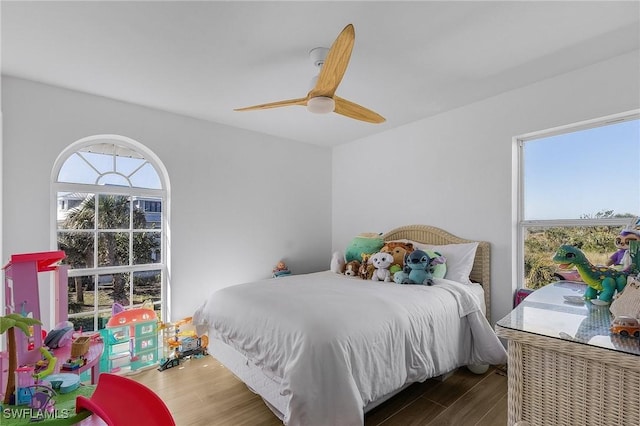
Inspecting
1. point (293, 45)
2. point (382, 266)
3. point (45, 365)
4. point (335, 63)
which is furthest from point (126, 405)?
point (382, 266)

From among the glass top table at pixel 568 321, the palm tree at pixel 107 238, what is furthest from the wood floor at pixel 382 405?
the palm tree at pixel 107 238

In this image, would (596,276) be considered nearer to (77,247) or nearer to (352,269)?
(352,269)

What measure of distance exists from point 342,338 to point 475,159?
2260 mm

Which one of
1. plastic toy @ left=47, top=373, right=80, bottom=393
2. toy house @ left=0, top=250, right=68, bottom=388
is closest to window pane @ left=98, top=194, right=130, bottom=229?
toy house @ left=0, top=250, right=68, bottom=388

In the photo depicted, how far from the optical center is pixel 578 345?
3.09ft

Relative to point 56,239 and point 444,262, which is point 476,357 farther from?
point 56,239

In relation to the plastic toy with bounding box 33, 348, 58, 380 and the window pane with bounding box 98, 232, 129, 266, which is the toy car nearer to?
the plastic toy with bounding box 33, 348, 58, 380

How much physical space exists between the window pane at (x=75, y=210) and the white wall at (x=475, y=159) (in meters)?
2.99

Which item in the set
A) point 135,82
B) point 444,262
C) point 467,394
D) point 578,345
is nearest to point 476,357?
point 467,394

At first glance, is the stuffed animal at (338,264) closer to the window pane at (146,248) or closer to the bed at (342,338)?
the bed at (342,338)

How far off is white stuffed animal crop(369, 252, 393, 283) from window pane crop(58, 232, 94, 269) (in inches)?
104

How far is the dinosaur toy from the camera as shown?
1.36 metres

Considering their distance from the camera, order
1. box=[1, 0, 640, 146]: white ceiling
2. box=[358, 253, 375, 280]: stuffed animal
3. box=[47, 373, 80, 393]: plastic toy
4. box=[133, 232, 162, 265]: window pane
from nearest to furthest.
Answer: box=[47, 373, 80, 393]: plastic toy < box=[1, 0, 640, 146]: white ceiling < box=[358, 253, 375, 280]: stuffed animal < box=[133, 232, 162, 265]: window pane

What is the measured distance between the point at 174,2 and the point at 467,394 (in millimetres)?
3080
